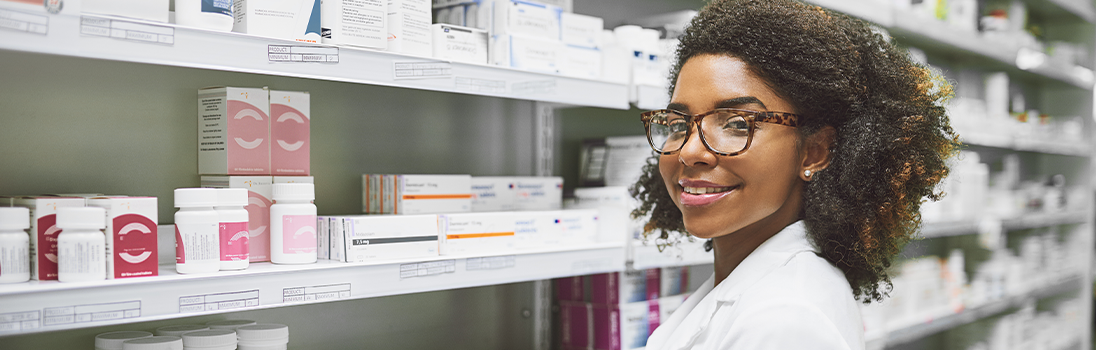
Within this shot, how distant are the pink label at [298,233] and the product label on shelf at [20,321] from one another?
0.43 m

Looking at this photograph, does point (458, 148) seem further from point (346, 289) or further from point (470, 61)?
point (346, 289)

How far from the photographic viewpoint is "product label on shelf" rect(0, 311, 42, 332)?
1093 millimetres

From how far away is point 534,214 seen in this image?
1901 mm

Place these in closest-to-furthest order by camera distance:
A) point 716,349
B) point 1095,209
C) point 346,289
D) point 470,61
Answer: point 716,349 < point 346,289 < point 470,61 < point 1095,209

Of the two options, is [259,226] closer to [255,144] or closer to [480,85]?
[255,144]

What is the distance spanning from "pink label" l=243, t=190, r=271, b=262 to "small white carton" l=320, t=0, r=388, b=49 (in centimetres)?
35

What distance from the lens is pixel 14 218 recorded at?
117 cm

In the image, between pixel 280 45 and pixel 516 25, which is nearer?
pixel 280 45

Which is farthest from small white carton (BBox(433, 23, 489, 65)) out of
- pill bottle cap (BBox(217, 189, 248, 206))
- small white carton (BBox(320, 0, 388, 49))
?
pill bottle cap (BBox(217, 189, 248, 206))

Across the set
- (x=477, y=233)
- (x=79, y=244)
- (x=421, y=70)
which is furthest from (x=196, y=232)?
(x=477, y=233)

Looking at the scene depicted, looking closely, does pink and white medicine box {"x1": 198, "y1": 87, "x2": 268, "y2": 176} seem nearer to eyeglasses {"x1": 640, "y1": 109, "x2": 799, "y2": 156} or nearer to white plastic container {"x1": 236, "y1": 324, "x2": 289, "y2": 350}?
white plastic container {"x1": 236, "y1": 324, "x2": 289, "y2": 350}

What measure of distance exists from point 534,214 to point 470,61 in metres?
0.41

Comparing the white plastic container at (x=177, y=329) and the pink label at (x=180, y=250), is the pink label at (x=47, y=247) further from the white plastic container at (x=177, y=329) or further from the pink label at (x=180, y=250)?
the white plastic container at (x=177, y=329)

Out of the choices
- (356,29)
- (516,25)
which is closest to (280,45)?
(356,29)
